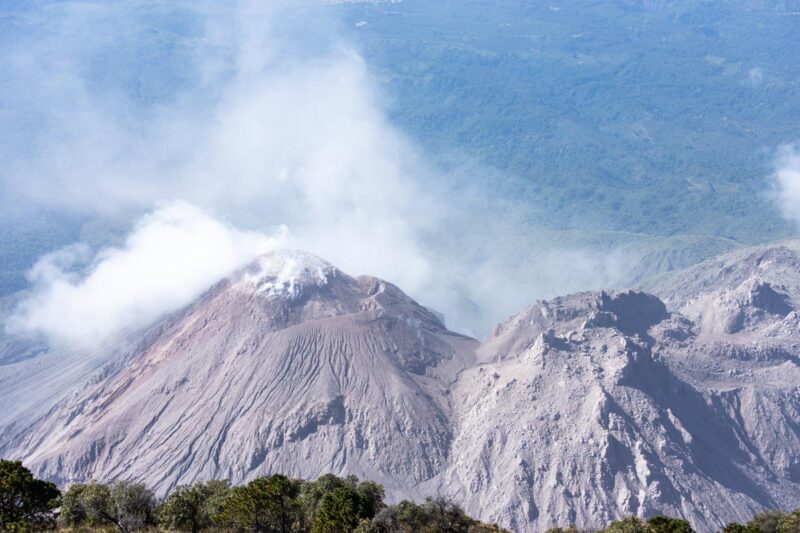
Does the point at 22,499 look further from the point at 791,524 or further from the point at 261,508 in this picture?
the point at 791,524

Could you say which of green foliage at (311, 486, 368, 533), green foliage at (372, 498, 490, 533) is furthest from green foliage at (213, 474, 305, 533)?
green foliage at (372, 498, 490, 533)

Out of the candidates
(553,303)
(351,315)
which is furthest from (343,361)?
(553,303)

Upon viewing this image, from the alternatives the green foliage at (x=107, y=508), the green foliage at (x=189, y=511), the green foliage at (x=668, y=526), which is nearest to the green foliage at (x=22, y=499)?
the green foliage at (x=107, y=508)

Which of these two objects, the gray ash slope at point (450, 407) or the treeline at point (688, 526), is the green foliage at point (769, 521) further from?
the gray ash slope at point (450, 407)

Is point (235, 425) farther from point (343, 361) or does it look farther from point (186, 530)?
point (186, 530)

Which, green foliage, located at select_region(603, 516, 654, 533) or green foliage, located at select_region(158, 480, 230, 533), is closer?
green foliage, located at select_region(603, 516, 654, 533)

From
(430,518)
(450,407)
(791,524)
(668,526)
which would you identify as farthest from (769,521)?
(450,407)

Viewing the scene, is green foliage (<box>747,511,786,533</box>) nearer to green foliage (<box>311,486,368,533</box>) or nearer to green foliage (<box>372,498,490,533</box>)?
green foliage (<box>372,498,490,533</box>)

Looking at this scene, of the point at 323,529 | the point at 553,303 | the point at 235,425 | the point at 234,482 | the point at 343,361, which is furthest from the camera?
the point at 553,303
